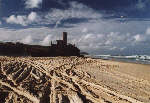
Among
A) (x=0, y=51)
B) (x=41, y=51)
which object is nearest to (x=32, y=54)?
(x=41, y=51)

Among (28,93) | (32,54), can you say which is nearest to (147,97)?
(28,93)

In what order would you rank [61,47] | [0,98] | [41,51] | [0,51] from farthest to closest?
[61,47], [41,51], [0,51], [0,98]

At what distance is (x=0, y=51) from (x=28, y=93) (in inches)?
1070

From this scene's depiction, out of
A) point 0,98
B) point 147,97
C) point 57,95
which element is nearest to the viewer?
point 0,98

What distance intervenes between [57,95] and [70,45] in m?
31.5

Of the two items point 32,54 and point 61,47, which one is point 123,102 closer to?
point 32,54

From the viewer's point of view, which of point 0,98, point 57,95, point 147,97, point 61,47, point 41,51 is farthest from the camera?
point 61,47

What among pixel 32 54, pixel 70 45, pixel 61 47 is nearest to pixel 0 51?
pixel 32 54

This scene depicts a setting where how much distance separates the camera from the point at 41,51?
3094 cm

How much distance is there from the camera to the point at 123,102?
422 centimetres

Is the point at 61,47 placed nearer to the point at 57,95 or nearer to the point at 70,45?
the point at 70,45

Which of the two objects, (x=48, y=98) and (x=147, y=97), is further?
(x=147, y=97)

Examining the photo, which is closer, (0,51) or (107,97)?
(107,97)

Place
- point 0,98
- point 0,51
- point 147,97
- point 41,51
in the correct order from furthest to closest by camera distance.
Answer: point 41,51 < point 0,51 < point 147,97 < point 0,98
